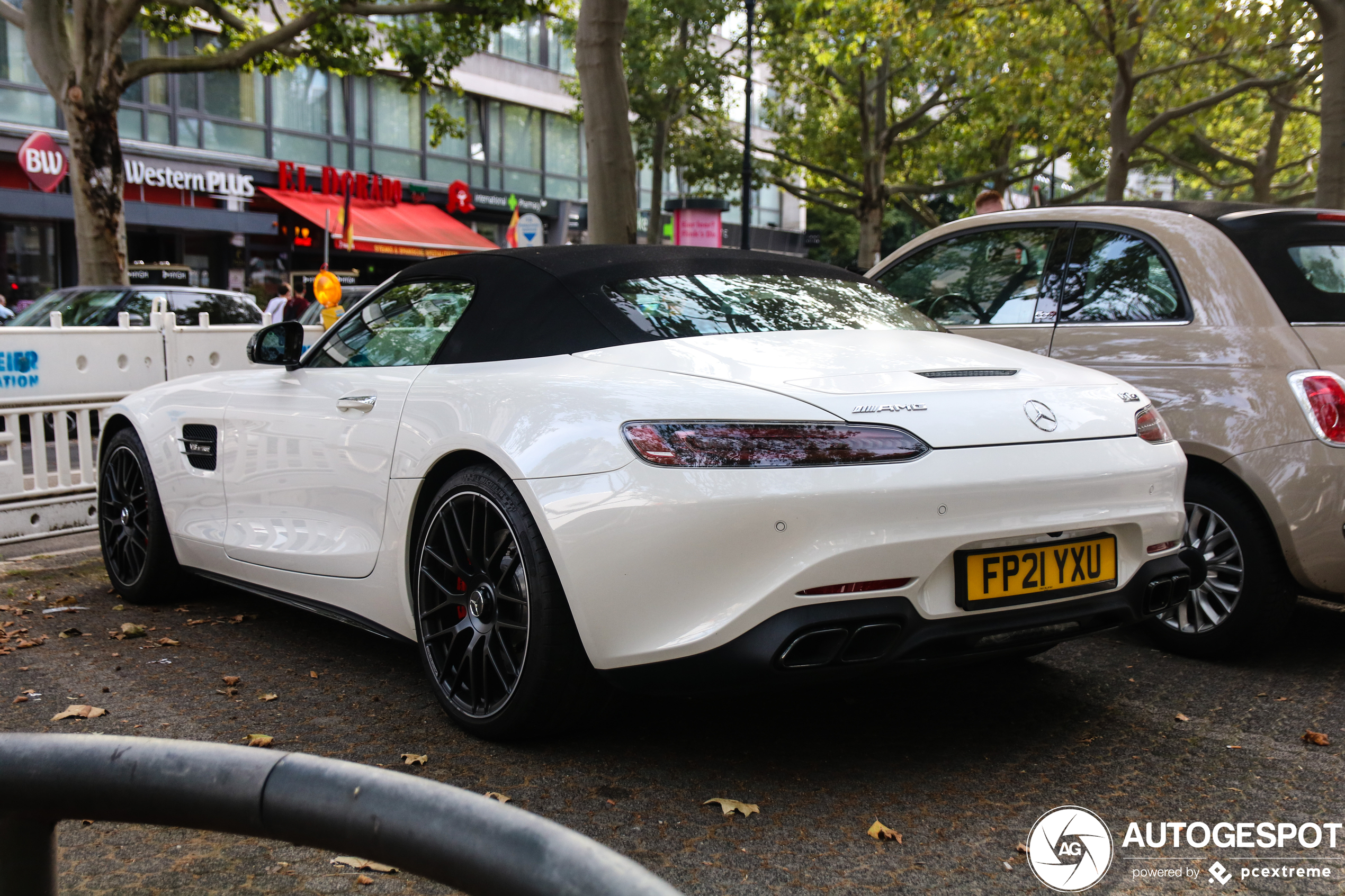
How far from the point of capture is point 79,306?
44.3ft

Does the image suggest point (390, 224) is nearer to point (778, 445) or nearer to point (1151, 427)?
point (1151, 427)

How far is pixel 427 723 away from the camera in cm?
361

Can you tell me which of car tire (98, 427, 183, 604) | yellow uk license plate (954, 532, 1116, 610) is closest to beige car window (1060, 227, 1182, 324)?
yellow uk license plate (954, 532, 1116, 610)

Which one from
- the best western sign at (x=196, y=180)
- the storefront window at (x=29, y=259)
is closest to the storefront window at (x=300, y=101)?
the best western sign at (x=196, y=180)

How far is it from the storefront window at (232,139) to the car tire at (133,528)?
22404 millimetres

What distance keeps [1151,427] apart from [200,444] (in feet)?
11.5

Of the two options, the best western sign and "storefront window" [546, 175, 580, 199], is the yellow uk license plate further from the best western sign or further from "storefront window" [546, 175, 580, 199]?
"storefront window" [546, 175, 580, 199]

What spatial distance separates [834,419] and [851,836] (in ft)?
3.18

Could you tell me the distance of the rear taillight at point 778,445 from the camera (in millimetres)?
2865

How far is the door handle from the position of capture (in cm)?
388

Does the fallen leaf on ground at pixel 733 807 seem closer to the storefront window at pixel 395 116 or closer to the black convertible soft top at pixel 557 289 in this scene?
the black convertible soft top at pixel 557 289

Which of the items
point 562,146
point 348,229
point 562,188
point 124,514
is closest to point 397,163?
point 562,188

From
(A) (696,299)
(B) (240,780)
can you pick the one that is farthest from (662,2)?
(B) (240,780)

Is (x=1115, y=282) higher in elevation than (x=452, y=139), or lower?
lower
